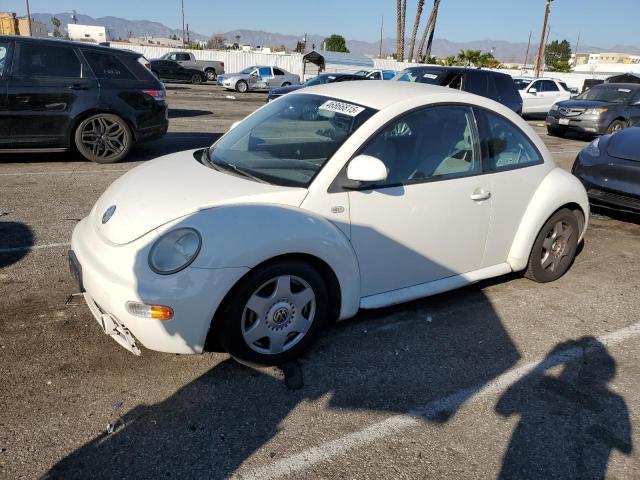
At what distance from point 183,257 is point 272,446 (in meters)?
1.01

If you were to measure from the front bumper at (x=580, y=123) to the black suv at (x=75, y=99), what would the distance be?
11433 millimetres

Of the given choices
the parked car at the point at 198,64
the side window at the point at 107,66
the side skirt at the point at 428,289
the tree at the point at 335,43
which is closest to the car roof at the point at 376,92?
the side skirt at the point at 428,289

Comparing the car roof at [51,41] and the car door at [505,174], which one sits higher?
the car roof at [51,41]

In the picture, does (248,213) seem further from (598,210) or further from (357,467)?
(598,210)

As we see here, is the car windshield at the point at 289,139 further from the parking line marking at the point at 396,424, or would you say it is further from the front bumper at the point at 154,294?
the parking line marking at the point at 396,424

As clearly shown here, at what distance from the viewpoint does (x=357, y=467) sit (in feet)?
7.95

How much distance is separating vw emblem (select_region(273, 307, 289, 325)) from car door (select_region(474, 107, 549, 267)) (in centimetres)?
172

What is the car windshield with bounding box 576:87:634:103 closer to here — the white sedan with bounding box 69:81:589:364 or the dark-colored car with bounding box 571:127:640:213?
the dark-colored car with bounding box 571:127:640:213

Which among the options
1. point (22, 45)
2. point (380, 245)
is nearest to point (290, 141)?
point (380, 245)

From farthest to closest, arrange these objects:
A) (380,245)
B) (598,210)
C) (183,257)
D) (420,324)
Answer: (598,210) → (420,324) → (380,245) → (183,257)

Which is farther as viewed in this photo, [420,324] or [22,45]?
[22,45]

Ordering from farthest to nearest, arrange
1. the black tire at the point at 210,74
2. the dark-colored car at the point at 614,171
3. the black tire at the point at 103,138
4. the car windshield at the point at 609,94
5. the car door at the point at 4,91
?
the black tire at the point at 210,74, the car windshield at the point at 609,94, the black tire at the point at 103,138, the car door at the point at 4,91, the dark-colored car at the point at 614,171

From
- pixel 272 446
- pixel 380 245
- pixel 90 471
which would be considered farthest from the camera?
pixel 380 245

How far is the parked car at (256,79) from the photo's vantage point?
26906 millimetres
